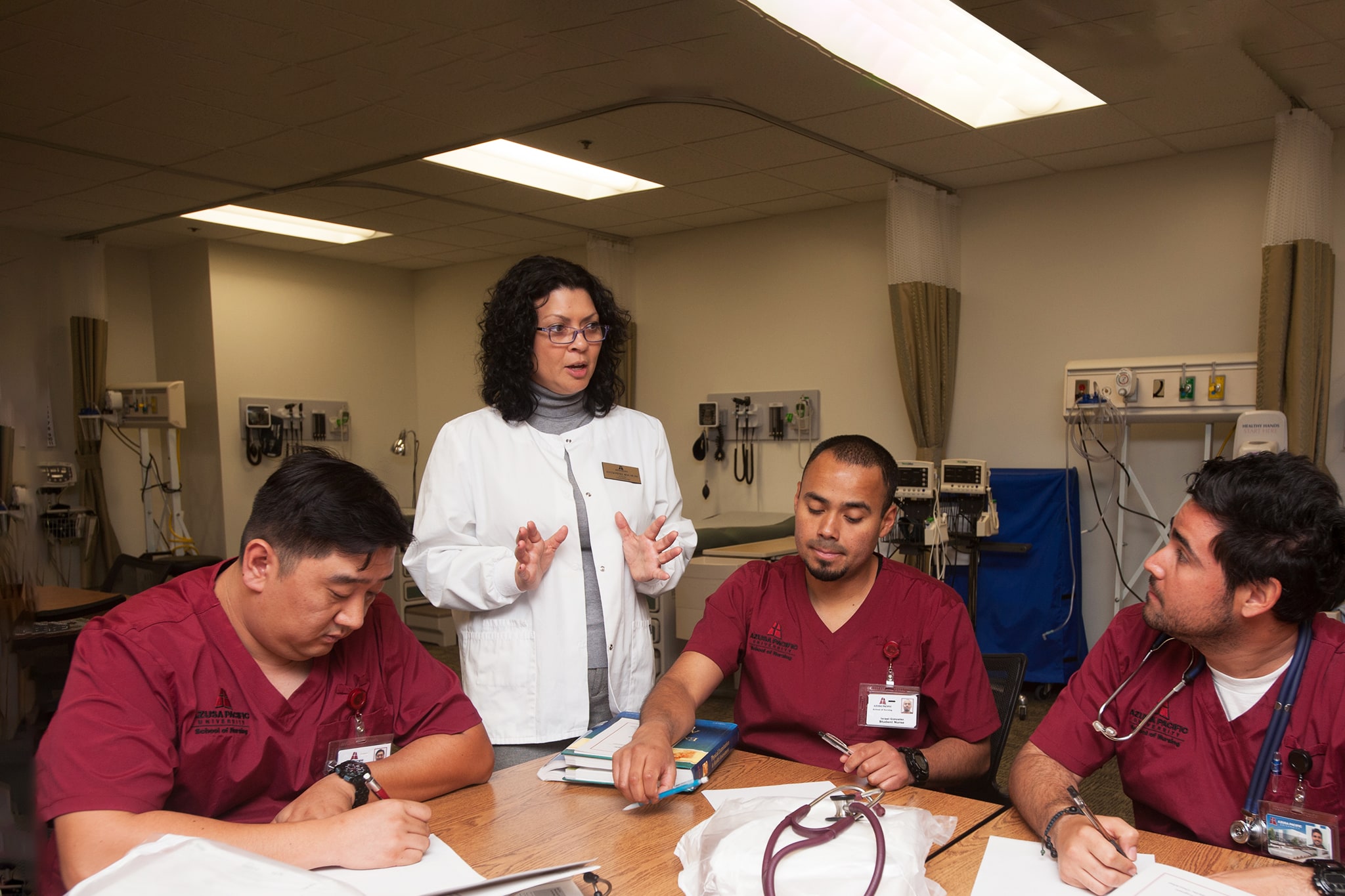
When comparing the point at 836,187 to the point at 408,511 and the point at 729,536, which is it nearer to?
the point at 729,536

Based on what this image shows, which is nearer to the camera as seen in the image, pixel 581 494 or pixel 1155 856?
pixel 1155 856

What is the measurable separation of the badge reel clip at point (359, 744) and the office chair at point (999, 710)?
107cm

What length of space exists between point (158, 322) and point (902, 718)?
697cm

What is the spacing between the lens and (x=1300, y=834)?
1.33 metres

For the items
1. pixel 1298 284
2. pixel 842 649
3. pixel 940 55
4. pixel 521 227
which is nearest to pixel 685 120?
pixel 940 55

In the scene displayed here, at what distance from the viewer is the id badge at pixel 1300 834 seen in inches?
51.6

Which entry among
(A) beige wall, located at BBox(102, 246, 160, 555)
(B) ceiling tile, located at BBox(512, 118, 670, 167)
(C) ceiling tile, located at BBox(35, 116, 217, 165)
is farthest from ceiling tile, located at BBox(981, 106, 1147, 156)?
(A) beige wall, located at BBox(102, 246, 160, 555)

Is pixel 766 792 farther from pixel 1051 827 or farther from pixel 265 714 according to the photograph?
pixel 265 714

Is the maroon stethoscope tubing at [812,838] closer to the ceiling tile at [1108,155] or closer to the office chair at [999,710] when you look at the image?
the office chair at [999,710]

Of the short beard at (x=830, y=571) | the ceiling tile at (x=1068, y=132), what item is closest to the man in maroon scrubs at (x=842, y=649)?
the short beard at (x=830, y=571)

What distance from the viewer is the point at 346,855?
1297 millimetres

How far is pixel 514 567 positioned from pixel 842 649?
2.29 feet

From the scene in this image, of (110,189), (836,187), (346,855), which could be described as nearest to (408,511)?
(110,189)

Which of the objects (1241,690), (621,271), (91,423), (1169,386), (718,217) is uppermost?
(718,217)
